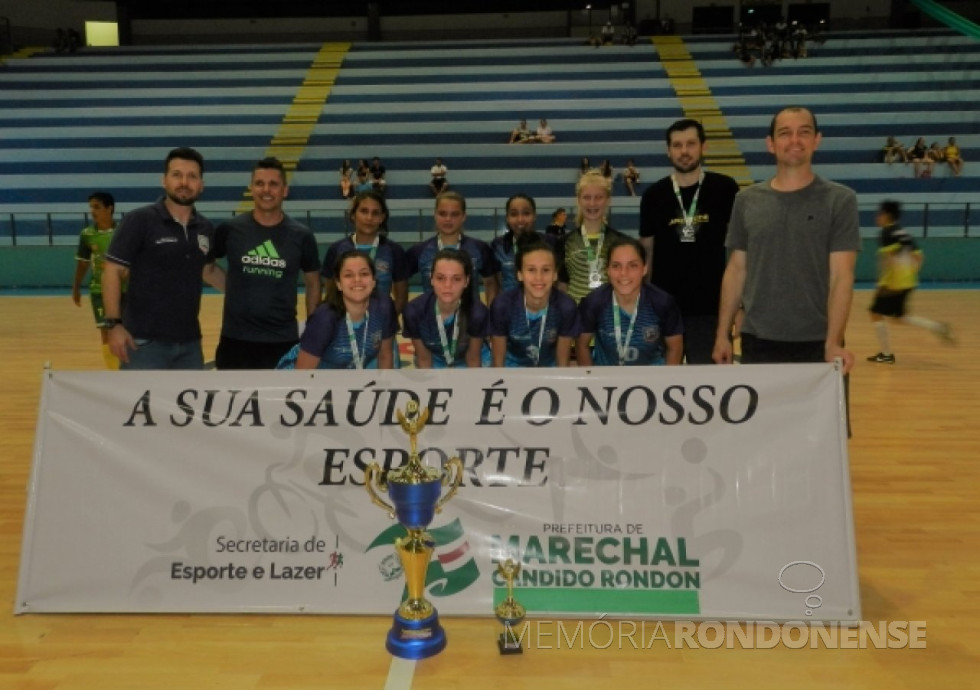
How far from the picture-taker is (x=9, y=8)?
29.5 m

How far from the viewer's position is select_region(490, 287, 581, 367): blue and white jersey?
431 cm

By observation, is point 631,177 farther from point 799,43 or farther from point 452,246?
point 452,246

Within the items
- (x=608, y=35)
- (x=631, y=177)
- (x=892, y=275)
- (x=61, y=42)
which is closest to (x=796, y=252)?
(x=892, y=275)

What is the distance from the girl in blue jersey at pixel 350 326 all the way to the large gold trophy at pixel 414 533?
1226mm

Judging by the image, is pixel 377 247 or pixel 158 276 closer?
pixel 158 276

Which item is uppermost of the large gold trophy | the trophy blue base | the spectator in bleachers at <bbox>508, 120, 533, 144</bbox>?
the spectator in bleachers at <bbox>508, 120, 533, 144</bbox>

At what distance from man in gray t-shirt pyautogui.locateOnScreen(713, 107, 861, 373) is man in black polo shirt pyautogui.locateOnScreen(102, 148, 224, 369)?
2634 mm

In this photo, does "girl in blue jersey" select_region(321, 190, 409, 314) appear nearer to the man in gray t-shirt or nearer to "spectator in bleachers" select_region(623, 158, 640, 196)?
the man in gray t-shirt

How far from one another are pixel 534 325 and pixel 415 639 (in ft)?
5.92

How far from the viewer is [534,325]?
14.2 feet

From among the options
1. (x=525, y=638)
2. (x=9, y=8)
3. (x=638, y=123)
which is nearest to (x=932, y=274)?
(x=638, y=123)

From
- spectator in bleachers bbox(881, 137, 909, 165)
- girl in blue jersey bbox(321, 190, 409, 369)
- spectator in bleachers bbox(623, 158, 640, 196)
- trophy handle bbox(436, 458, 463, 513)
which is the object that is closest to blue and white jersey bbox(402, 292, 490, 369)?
girl in blue jersey bbox(321, 190, 409, 369)

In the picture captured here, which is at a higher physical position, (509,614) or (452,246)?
(452,246)

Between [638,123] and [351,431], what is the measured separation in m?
21.0
